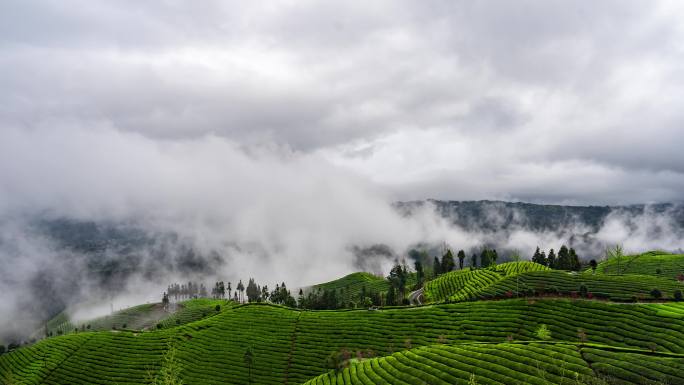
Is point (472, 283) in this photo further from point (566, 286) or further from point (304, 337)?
point (304, 337)

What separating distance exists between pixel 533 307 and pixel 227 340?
100.0m

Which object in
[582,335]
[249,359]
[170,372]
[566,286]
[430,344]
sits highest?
[170,372]

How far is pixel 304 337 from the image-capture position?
13625cm

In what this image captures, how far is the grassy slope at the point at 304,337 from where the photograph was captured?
99113mm

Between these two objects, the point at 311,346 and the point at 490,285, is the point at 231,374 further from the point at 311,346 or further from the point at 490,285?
the point at 490,285

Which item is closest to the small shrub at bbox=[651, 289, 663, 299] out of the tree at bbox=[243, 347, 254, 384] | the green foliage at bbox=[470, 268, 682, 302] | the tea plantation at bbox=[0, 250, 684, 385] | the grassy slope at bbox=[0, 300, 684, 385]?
the tea plantation at bbox=[0, 250, 684, 385]

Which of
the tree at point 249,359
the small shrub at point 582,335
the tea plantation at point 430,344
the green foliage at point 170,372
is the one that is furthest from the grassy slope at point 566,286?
the green foliage at point 170,372

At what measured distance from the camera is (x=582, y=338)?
3757 inches

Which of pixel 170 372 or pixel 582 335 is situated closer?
pixel 170 372

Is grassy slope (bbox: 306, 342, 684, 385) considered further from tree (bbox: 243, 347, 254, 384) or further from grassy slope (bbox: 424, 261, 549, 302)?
grassy slope (bbox: 424, 261, 549, 302)

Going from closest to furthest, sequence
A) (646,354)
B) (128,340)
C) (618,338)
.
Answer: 1. (646,354)
2. (618,338)
3. (128,340)

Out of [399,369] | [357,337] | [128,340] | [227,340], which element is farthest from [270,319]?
[399,369]

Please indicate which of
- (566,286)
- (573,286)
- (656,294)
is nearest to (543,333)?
(656,294)

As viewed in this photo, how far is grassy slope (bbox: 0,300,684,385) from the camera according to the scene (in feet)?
325
